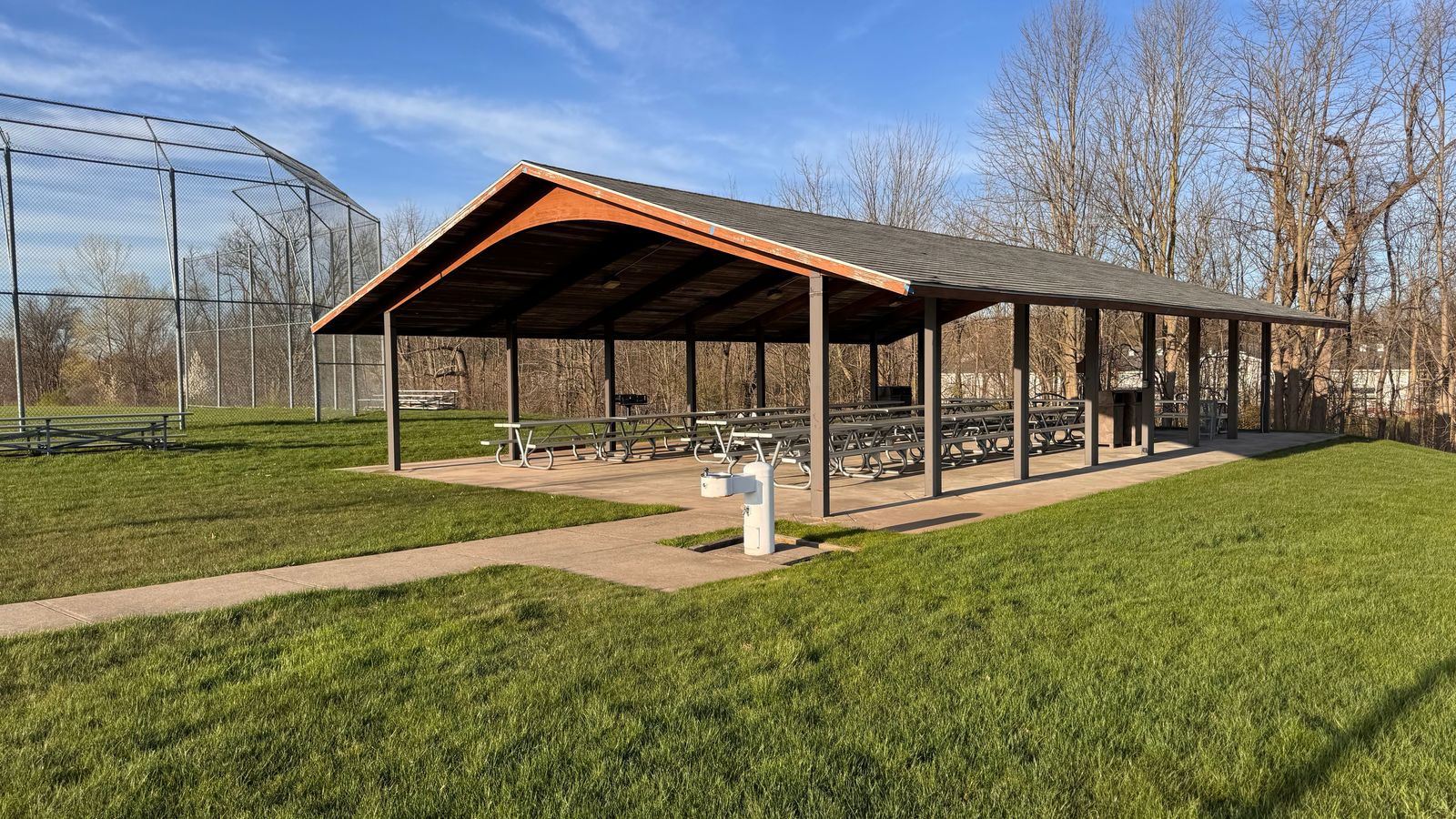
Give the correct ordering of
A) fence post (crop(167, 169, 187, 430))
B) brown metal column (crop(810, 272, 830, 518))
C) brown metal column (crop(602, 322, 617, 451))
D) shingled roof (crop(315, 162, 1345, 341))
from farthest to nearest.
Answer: fence post (crop(167, 169, 187, 430))
brown metal column (crop(602, 322, 617, 451))
shingled roof (crop(315, 162, 1345, 341))
brown metal column (crop(810, 272, 830, 518))

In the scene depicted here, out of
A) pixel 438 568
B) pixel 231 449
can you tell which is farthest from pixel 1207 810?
pixel 231 449

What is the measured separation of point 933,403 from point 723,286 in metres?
5.88

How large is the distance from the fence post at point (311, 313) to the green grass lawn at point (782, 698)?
690 inches

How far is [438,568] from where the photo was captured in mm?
6422

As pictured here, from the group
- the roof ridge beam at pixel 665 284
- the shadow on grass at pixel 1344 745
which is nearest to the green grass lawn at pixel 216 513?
the roof ridge beam at pixel 665 284

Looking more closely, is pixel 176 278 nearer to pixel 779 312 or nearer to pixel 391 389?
pixel 391 389

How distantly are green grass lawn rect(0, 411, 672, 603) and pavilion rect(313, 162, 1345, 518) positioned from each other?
223 centimetres

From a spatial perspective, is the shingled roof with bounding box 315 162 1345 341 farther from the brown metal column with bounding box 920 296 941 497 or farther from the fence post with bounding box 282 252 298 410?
the fence post with bounding box 282 252 298 410

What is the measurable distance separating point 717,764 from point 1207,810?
5.13ft

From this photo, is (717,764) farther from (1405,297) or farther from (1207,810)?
(1405,297)

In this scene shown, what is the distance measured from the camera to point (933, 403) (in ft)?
31.8

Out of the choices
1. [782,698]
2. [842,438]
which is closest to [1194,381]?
[842,438]

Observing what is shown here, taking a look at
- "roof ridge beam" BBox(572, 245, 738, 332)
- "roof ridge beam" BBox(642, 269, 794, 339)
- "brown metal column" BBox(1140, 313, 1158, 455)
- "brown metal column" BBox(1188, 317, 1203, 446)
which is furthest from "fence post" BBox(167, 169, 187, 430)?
"brown metal column" BBox(1188, 317, 1203, 446)

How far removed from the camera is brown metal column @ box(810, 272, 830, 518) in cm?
841
